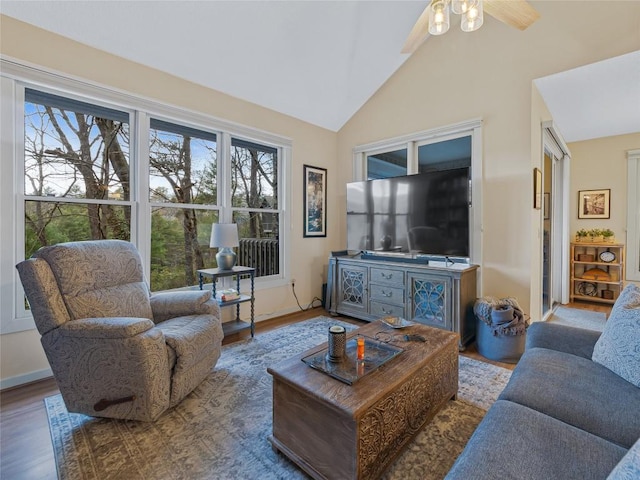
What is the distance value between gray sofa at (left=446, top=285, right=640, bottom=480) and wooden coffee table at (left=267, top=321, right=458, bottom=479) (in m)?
0.37

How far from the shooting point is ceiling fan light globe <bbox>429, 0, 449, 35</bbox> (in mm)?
1815

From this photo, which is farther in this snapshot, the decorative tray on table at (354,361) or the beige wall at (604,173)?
the beige wall at (604,173)

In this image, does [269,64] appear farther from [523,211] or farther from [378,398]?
[378,398]

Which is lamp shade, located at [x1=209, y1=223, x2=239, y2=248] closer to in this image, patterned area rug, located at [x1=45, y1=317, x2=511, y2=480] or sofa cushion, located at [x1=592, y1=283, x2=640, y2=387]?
patterned area rug, located at [x1=45, y1=317, x2=511, y2=480]

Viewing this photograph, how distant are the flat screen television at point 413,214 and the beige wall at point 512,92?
44cm

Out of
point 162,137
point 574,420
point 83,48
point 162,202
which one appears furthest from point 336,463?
point 83,48

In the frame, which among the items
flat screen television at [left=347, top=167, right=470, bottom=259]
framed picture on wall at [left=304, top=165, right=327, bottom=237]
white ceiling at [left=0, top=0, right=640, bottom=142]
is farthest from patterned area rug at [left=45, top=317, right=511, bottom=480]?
white ceiling at [left=0, top=0, right=640, bottom=142]

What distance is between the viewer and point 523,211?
9.57 ft

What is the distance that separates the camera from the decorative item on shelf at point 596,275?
14.0ft

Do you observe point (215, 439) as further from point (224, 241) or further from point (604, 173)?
point (604, 173)

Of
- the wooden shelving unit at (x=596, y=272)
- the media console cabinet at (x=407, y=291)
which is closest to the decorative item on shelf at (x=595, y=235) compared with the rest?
the wooden shelving unit at (x=596, y=272)

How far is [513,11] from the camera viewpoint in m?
2.02

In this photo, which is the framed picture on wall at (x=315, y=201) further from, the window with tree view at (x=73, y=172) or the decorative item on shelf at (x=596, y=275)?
the decorative item on shelf at (x=596, y=275)

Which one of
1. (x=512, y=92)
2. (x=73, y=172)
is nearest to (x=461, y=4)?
(x=512, y=92)
